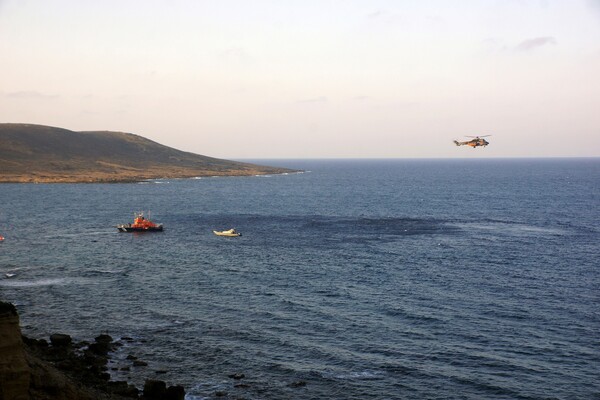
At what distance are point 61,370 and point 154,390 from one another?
7754 mm

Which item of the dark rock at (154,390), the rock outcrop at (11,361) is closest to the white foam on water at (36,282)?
the dark rock at (154,390)

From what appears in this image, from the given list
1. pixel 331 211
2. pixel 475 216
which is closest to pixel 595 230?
pixel 475 216

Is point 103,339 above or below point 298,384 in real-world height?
above

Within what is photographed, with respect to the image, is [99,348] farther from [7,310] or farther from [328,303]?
[328,303]

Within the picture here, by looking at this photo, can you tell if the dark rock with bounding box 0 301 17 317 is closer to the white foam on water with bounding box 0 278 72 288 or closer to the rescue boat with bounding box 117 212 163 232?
the white foam on water with bounding box 0 278 72 288

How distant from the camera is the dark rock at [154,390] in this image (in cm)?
3962

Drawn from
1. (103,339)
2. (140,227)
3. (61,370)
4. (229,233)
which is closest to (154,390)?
(61,370)

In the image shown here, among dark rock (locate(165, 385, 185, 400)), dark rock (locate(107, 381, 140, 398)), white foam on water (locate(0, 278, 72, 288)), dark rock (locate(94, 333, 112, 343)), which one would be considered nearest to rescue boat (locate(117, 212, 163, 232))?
white foam on water (locate(0, 278, 72, 288))

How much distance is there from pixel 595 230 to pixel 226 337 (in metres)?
86.8

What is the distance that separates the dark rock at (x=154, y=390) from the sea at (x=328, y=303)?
2.13 metres

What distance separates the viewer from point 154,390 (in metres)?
39.7

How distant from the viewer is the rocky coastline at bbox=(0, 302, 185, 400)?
32.0m

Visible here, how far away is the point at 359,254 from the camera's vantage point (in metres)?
92.3

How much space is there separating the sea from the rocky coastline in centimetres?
163
